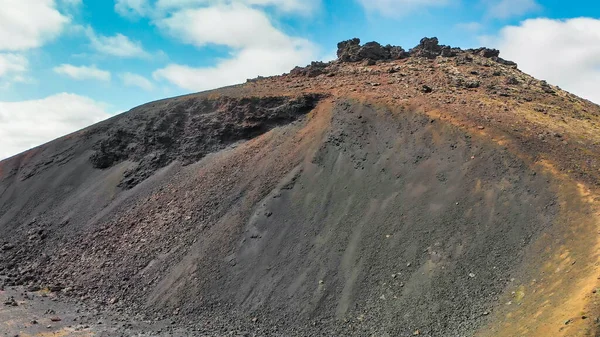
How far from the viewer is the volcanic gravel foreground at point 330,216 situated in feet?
45.8

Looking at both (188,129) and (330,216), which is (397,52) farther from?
(330,216)

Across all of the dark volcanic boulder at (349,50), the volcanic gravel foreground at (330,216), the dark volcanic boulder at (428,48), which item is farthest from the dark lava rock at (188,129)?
the dark volcanic boulder at (428,48)

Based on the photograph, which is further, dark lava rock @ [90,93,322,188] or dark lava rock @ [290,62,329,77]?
dark lava rock @ [290,62,329,77]

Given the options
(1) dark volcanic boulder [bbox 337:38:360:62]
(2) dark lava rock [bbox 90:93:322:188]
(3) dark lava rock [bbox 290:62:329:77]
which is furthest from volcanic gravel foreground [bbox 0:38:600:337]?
(1) dark volcanic boulder [bbox 337:38:360:62]

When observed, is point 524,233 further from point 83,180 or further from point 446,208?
point 83,180

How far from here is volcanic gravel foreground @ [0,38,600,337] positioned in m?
14.0

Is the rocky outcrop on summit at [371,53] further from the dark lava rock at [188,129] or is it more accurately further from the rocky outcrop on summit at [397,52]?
the dark lava rock at [188,129]

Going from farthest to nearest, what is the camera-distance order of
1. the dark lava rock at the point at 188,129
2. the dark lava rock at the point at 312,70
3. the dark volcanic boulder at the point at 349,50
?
1. the dark volcanic boulder at the point at 349,50
2. the dark lava rock at the point at 312,70
3. the dark lava rock at the point at 188,129

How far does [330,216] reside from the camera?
18.9 m

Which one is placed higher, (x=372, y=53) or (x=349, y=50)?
(x=349, y=50)

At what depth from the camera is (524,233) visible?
14.9m

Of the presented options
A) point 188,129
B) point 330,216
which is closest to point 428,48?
point 188,129

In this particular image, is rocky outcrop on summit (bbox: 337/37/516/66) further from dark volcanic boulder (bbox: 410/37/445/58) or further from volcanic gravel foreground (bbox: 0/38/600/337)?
volcanic gravel foreground (bbox: 0/38/600/337)

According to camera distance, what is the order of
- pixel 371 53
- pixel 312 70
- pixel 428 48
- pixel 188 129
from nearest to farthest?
pixel 188 129
pixel 312 70
pixel 371 53
pixel 428 48
